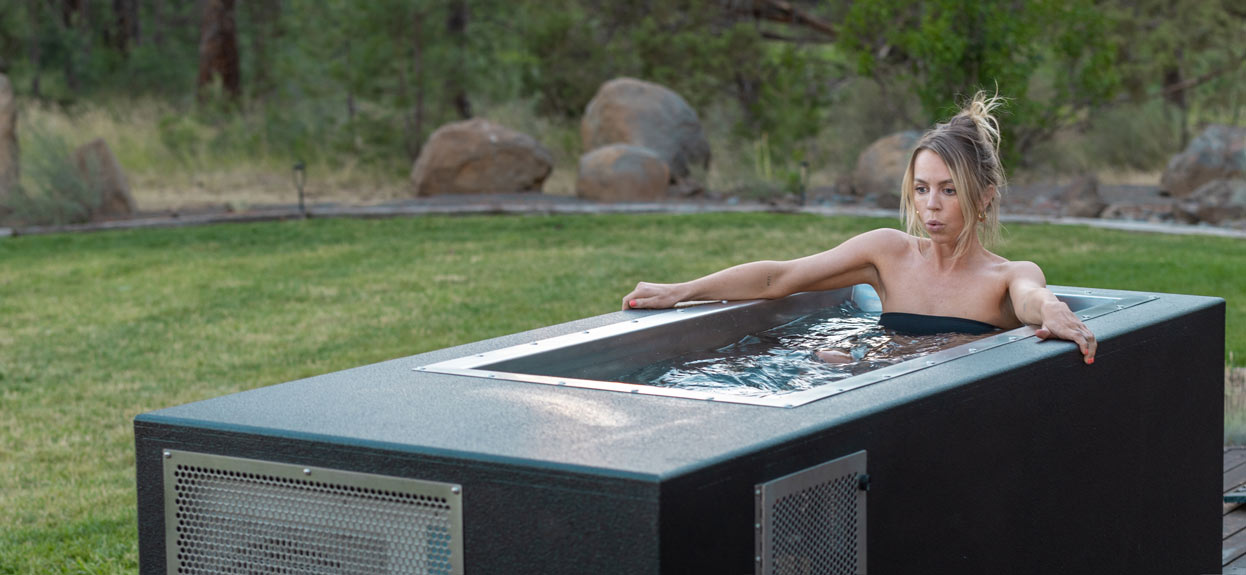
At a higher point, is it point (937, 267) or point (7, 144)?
point (7, 144)

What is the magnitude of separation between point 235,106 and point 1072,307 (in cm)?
1447

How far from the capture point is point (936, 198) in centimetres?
340

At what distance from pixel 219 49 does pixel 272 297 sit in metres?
9.89

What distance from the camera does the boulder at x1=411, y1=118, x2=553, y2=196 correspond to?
1323cm

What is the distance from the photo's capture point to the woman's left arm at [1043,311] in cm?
273

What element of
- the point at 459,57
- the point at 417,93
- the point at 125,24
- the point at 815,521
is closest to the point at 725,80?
the point at 459,57

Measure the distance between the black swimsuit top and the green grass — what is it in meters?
2.23

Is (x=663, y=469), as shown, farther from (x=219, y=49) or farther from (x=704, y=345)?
(x=219, y=49)

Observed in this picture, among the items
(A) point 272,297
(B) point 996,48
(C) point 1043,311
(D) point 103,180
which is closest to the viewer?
(C) point 1043,311

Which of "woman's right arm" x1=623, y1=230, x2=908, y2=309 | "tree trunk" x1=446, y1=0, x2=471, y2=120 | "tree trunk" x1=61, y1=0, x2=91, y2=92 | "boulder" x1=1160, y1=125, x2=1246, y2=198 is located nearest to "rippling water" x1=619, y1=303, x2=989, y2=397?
"woman's right arm" x1=623, y1=230, x2=908, y2=309

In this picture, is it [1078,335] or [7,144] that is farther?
[7,144]

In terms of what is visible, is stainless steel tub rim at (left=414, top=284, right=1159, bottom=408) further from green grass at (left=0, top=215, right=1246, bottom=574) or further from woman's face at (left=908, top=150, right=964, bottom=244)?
green grass at (left=0, top=215, right=1246, bottom=574)

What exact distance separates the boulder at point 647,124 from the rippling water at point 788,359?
32.2 ft

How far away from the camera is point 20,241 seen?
10242 mm
